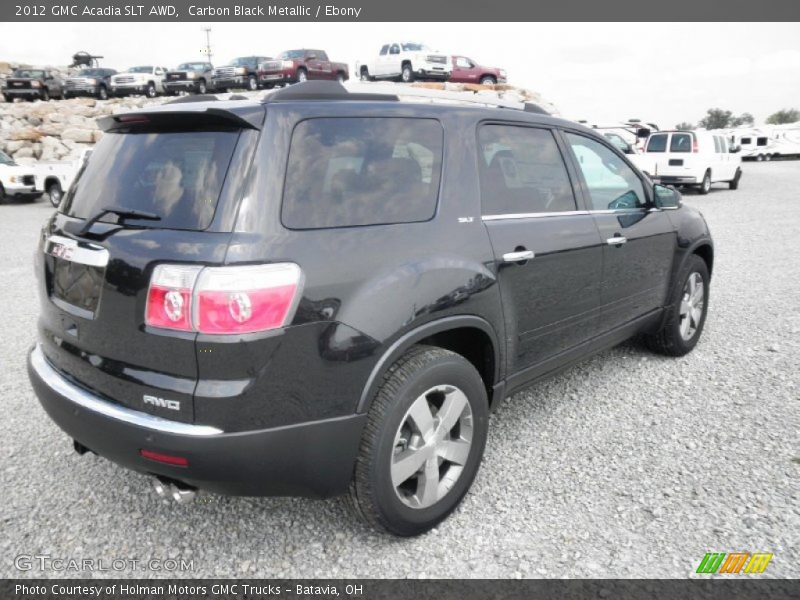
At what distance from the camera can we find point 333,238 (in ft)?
7.39

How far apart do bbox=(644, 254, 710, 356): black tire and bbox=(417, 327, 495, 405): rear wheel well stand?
2139mm

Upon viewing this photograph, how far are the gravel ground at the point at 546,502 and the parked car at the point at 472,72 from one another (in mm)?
25997

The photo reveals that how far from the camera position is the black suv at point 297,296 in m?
2.08

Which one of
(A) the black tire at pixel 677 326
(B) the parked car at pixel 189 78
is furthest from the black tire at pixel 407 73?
(A) the black tire at pixel 677 326

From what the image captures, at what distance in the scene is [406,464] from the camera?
2.50 meters

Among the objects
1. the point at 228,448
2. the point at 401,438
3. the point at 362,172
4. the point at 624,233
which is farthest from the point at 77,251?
the point at 624,233

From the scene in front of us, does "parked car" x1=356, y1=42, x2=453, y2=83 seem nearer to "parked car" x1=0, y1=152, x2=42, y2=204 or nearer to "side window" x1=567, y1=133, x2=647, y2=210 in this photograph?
"parked car" x1=0, y1=152, x2=42, y2=204

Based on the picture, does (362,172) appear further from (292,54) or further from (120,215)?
(292,54)

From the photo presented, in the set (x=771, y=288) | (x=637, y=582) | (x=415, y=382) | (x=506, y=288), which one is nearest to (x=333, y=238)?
(x=415, y=382)

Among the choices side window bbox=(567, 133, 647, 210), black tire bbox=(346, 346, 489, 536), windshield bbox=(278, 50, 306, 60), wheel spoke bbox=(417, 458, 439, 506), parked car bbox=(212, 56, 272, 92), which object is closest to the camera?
black tire bbox=(346, 346, 489, 536)

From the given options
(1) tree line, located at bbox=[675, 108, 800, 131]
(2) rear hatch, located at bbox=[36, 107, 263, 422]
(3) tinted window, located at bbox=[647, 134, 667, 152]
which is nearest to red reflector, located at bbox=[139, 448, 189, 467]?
(2) rear hatch, located at bbox=[36, 107, 263, 422]

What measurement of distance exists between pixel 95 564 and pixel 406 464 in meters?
1.34

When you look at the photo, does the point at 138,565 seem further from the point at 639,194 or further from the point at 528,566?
the point at 639,194

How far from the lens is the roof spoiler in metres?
2.22
